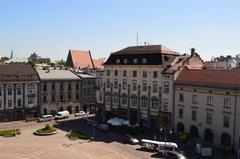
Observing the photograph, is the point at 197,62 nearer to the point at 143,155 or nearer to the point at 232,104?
the point at 232,104

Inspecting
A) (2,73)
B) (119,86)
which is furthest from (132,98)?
(2,73)

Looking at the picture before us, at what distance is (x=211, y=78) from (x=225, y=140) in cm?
1237

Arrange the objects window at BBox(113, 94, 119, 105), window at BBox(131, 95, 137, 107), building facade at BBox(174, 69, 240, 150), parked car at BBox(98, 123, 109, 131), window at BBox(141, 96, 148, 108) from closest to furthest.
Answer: building facade at BBox(174, 69, 240, 150) < parked car at BBox(98, 123, 109, 131) < window at BBox(141, 96, 148, 108) < window at BBox(131, 95, 137, 107) < window at BBox(113, 94, 119, 105)

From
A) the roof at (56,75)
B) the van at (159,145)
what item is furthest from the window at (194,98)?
the roof at (56,75)

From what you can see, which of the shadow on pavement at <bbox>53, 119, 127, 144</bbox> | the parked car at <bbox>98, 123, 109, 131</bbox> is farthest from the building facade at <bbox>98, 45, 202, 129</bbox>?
the shadow on pavement at <bbox>53, 119, 127, 144</bbox>

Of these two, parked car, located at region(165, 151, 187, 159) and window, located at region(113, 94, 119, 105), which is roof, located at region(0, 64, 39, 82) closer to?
window, located at region(113, 94, 119, 105)

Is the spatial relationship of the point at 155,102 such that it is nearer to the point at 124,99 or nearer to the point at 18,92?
the point at 124,99

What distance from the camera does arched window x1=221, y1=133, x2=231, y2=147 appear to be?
60438 mm

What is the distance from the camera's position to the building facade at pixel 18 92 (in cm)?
8531

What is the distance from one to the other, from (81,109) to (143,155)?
47161 millimetres

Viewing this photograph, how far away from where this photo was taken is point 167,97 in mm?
72375

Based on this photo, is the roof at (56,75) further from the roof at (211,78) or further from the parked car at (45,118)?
the roof at (211,78)

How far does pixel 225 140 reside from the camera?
2406 inches

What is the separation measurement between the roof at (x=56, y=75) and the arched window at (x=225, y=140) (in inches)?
1991
